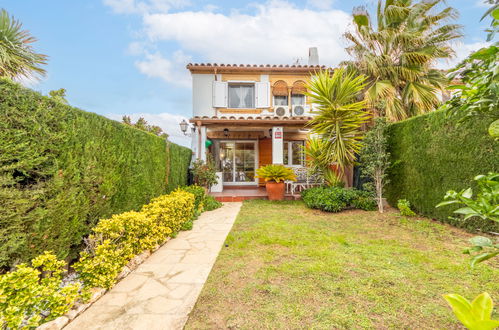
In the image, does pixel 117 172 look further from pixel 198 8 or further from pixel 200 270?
pixel 198 8

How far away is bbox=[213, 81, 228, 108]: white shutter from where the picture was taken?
10523 millimetres

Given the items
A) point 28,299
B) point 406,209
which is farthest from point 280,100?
point 28,299

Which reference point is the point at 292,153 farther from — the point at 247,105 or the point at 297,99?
the point at 247,105

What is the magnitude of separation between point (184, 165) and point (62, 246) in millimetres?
5881

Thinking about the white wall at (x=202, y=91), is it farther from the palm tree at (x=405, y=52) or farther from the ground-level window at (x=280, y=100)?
the palm tree at (x=405, y=52)

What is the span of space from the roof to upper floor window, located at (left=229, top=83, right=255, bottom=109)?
0.75 m

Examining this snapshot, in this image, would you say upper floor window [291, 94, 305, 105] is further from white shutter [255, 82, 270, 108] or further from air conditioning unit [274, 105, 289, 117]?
white shutter [255, 82, 270, 108]

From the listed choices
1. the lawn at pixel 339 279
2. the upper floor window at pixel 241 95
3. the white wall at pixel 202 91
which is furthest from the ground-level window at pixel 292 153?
the lawn at pixel 339 279

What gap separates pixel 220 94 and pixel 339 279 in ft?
30.9

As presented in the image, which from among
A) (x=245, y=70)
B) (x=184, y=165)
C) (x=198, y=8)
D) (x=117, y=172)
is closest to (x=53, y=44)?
(x=117, y=172)

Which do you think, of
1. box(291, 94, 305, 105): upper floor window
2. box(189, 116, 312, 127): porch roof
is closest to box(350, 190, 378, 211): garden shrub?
box(189, 116, 312, 127): porch roof

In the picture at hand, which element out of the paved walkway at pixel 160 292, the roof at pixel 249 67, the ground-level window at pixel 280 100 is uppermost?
the roof at pixel 249 67

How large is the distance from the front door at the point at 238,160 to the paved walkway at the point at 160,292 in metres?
7.68

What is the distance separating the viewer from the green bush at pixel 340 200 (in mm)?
6273
